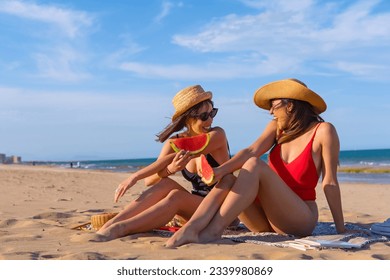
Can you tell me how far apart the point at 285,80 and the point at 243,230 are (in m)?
1.59

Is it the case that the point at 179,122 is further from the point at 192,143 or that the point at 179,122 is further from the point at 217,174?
the point at 217,174

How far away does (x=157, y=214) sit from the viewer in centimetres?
488

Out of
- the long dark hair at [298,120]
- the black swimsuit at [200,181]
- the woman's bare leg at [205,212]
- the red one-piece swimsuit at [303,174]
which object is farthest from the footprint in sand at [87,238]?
the long dark hair at [298,120]

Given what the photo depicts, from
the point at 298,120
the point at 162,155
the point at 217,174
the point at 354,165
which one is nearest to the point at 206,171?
the point at 217,174

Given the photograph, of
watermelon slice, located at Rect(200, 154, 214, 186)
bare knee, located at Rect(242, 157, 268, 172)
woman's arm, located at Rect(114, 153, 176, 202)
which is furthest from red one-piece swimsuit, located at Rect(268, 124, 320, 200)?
woman's arm, located at Rect(114, 153, 176, 202)

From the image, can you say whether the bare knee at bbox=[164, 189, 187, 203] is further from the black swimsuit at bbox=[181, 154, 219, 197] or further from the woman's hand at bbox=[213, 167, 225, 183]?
the woman's hand at bbox=[213, 167, 225, 183]

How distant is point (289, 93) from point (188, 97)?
3.20 ft

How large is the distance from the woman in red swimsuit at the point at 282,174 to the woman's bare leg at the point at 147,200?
52cm

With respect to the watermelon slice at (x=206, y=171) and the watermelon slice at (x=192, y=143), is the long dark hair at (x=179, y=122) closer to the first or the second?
the watermelon slice at (x=192, y=143)

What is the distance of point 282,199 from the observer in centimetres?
459

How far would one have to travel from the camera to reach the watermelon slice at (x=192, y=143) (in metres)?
4.97

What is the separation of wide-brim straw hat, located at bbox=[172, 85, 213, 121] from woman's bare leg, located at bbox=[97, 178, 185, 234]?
737 mm
